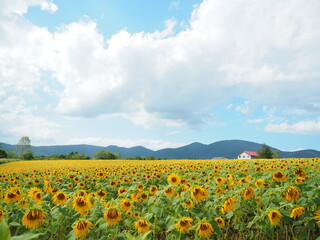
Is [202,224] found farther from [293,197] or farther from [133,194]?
[133,194]

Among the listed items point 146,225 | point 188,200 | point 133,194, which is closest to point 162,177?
point 133,194

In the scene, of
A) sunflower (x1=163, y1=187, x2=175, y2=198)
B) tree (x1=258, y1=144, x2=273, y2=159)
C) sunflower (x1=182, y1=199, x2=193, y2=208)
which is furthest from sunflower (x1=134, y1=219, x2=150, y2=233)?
tree (x1=258, y1=144, x2=273, y2=159)

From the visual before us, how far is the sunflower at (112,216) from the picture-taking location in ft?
11.8

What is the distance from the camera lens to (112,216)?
3619 mm

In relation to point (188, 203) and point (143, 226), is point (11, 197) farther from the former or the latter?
point (188, 203)

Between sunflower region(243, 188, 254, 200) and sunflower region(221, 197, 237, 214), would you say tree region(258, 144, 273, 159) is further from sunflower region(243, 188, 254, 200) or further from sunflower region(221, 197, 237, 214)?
sunflower region(221, 197, 237, 214)

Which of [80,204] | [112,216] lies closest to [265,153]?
[80,204]

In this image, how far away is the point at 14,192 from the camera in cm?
510

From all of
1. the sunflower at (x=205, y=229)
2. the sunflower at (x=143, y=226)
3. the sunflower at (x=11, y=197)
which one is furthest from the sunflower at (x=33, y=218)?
the sunflower at (x=205, y=229)

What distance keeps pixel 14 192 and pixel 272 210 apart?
4955 millimetres

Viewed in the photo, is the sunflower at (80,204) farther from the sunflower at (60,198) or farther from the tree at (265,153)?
the tree at (265,153)

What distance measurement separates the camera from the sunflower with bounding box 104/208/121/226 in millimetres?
3605

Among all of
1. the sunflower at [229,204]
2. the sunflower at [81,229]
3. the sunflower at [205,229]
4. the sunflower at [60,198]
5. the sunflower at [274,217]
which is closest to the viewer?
the sunflower at [205,229]

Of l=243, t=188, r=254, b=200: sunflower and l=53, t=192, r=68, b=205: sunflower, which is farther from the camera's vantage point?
l=53, t=192, r=68, b=205: sunflower
